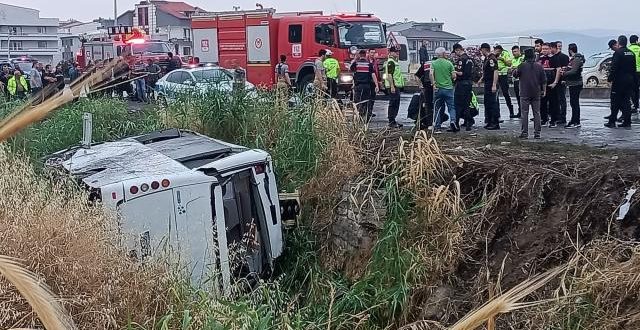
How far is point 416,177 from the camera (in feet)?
28.5

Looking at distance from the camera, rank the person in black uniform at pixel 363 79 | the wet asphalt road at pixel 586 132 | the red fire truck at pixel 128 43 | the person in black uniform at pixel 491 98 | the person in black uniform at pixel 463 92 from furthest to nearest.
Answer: the red fire truck at pixel 128 43 → the person in black uniform at pixel 363 79 → the person in black uniform at pixel 491 98 → the person in black uniform at pixel 463 92 → the wet asphalt road at pixel 586 132

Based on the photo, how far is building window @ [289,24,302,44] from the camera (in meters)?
22.6

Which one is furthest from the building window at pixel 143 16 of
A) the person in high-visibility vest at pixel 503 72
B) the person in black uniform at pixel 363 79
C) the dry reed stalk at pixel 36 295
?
the dry reed stalk at pixel 36 295

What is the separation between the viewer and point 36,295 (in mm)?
1566

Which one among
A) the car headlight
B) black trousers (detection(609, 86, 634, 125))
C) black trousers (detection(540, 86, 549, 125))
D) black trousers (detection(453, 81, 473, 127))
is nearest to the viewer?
black trousers (detection(609, 86, 634, 125))

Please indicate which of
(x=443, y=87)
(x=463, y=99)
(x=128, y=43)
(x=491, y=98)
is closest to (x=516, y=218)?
(x=443, y=87)

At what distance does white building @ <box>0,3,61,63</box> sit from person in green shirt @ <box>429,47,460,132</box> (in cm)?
6015

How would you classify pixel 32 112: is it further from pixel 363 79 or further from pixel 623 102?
pixel 363 79

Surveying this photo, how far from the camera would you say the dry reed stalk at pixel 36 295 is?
155 centimetres

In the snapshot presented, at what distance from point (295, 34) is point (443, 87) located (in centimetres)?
1040

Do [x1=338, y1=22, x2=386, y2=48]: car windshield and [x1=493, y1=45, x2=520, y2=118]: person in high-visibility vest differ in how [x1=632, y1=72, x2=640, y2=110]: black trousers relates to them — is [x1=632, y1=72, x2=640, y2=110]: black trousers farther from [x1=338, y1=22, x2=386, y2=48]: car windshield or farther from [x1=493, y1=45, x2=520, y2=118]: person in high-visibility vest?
[x1=338, y1=22, x2=386, y2=48]: car windshield

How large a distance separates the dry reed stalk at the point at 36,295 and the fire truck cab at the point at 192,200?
4.33 meters

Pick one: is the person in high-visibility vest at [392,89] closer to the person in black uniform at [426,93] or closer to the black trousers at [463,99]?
the person in black uniform at [426,93]

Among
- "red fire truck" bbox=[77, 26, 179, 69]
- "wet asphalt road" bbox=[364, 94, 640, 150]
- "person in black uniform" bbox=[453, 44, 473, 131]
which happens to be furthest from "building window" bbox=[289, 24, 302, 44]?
"person in black uniform" bbox=[453, 44, 473, 131]
